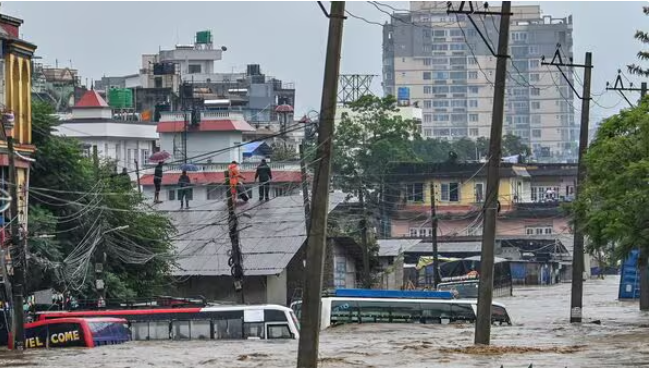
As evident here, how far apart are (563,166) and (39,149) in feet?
262

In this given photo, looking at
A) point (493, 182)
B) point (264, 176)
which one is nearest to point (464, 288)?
point (264, 176)

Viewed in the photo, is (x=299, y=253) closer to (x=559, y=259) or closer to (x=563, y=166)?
(x=559, y=259)

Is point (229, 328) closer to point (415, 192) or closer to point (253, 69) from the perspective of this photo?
point (415, 192)

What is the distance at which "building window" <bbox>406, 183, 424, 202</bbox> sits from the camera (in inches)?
4673

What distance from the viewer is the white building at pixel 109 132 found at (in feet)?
366

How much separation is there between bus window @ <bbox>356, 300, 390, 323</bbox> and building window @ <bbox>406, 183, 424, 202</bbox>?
6316cm

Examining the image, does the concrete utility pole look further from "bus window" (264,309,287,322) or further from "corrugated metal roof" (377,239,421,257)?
"corrugated metal roof" (377,239,421,257)

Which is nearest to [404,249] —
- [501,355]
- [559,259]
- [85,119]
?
[559,259]

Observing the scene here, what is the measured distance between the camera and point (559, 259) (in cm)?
11112

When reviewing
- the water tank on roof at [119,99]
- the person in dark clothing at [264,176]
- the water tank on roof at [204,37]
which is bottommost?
the person in dark clothing at [264,176]

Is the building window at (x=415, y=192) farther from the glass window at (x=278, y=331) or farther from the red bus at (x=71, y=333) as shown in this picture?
the red bus at (x=71, y=333)

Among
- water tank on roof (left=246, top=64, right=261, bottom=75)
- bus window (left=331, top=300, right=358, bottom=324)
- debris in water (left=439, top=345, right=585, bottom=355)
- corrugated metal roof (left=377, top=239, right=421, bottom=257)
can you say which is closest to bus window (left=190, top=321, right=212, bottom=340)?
bus window (left=331, top=300, right=358, bottom=324)

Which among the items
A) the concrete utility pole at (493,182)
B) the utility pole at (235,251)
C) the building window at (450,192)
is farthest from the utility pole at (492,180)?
the building window at (450,192)

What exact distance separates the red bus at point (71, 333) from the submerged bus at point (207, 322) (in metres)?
1.72
